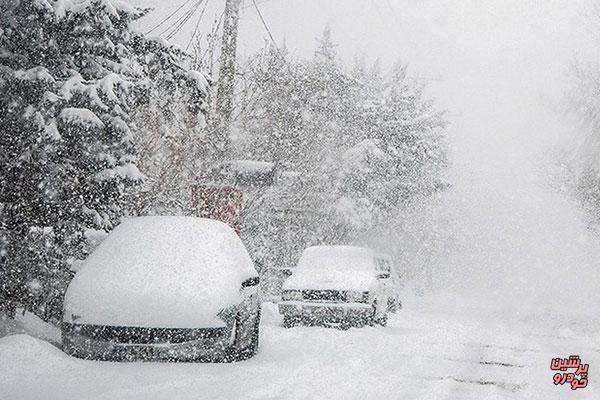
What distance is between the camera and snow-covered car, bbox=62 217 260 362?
Result: 661 cm

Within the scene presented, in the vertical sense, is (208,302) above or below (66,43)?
below

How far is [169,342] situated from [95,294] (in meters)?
0.94

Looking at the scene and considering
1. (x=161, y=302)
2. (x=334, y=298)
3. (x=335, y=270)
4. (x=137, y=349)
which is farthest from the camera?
(x=335, y=270)

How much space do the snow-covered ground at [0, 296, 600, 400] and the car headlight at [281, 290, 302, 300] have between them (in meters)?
1.88

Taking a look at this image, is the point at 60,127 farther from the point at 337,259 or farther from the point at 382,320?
the point at 337,259

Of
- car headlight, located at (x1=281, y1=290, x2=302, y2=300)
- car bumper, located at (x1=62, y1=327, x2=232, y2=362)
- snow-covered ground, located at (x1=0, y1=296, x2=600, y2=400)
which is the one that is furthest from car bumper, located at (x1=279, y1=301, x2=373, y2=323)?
car bumper, located at (x1=62, y1=327, x2=232, y2=362)

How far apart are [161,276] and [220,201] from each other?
6.07 m

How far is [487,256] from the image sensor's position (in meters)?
104

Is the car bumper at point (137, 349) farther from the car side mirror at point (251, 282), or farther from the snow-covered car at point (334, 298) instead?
the snow-covered car at point (334, 298)

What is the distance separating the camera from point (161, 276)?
717cm

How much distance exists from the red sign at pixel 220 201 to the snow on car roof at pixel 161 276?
453cm

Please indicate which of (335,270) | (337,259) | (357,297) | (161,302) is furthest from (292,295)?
(161,302)

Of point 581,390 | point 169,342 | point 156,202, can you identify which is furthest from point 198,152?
point 581,390

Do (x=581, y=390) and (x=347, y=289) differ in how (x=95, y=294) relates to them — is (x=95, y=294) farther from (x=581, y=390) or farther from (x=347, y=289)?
(x=347, y=289)
